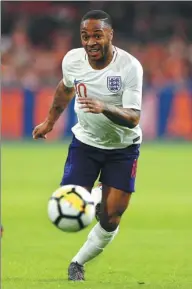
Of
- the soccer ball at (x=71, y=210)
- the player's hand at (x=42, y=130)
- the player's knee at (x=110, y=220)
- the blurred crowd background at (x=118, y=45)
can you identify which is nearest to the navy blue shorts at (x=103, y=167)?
the player's knee at (x=110, y=220)

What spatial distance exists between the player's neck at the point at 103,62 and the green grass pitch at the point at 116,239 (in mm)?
1779

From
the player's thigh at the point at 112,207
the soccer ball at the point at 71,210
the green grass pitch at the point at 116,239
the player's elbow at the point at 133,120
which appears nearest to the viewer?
the soccer ball at the point at 71,210

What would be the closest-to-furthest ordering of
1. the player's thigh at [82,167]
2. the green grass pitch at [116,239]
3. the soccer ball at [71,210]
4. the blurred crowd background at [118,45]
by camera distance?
the soccer ball at [71,210]
the player's thigh at [82,167]
the green grass pitch at [116,239]
the blurred crowd background at [118,45]

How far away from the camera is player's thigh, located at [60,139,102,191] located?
7938 mm

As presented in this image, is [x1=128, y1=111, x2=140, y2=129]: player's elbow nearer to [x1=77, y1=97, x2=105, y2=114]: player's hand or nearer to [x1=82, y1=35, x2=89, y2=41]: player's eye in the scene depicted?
[x1=77, y1=97, x2=105, y2=114]: player's hand

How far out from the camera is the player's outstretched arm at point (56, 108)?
829 cm

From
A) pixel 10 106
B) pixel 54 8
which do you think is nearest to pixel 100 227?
pixel 10 106

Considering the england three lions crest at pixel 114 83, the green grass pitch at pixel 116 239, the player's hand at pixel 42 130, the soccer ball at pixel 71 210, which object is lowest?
the green grass pitch at pixel 116 239

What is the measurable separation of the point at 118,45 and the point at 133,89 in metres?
18.8

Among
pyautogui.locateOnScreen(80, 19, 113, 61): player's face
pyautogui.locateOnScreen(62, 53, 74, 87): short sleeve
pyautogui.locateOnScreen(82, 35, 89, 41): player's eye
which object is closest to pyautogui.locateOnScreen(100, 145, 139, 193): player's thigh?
pyautogui.locateOnScreen(62, 53, 74, 87): short sleeve

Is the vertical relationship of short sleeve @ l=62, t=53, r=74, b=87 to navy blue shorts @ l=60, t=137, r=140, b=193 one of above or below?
above

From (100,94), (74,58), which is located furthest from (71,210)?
(74,58)

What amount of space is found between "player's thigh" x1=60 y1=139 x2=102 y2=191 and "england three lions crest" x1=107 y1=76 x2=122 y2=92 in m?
0.61

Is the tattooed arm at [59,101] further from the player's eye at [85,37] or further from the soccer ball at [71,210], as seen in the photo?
the soccer ball at [71,210]
